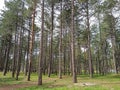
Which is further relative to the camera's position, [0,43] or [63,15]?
[0,43]

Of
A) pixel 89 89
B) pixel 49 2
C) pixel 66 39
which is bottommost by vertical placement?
pixel 89 89

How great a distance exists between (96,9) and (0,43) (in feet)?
94.3

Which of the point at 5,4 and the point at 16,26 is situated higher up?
the point at 5,4

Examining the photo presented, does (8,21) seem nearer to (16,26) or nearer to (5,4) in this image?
(16,26)

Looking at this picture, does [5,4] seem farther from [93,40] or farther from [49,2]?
[93,40]

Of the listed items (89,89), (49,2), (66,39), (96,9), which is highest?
(49,2)

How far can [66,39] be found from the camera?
35562 mm

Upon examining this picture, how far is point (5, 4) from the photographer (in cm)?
2933

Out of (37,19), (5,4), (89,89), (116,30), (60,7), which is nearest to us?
(89,89)

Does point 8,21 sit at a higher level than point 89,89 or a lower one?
higher

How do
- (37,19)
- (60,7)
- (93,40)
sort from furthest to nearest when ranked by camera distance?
A: 1. (93,40)
2. (60,7)
3. (37,19)

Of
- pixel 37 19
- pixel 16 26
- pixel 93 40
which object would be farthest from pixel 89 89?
pixel 93 40

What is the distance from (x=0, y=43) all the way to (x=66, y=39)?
61.9 ft

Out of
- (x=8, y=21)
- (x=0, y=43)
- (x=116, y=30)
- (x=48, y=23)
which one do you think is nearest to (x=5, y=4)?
(x=8, y=21)
